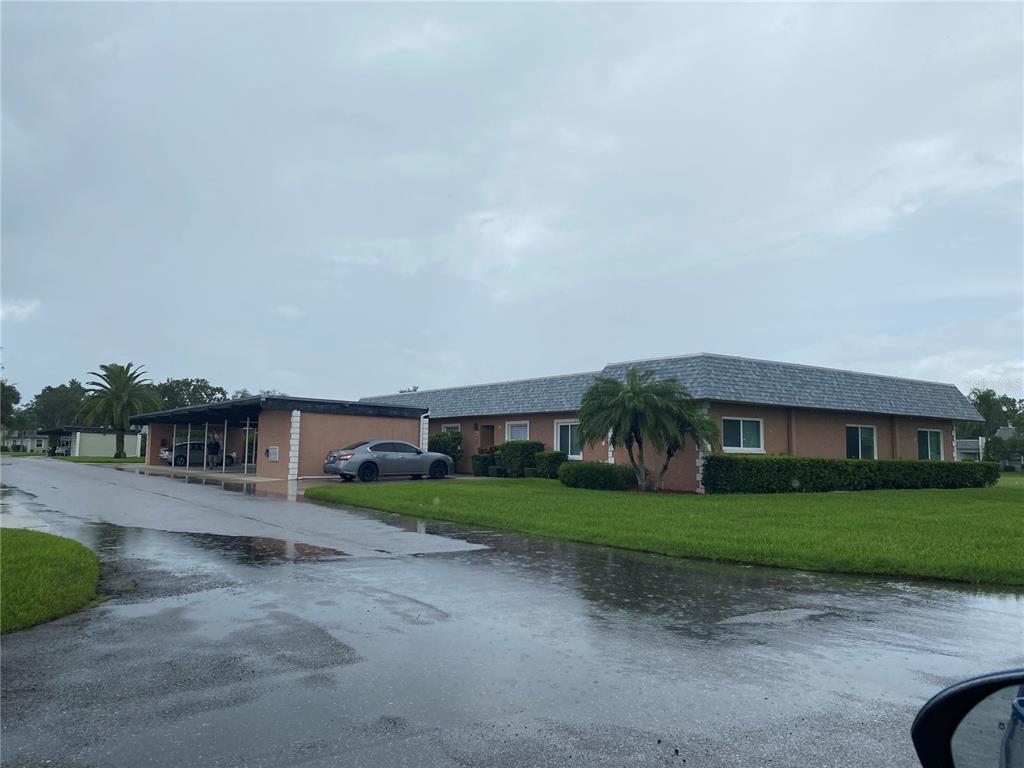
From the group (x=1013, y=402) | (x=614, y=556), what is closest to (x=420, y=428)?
(x=614, y=556)

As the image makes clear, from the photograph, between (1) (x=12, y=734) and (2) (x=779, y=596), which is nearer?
(1) (x=12, y=734)

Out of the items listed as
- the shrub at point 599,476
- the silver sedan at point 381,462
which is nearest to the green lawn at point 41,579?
the shrub at point 599,476

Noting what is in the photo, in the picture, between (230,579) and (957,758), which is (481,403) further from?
(957,758)

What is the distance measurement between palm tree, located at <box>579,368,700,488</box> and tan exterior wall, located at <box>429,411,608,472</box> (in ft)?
15.8

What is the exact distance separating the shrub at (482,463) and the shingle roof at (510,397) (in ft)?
7.54

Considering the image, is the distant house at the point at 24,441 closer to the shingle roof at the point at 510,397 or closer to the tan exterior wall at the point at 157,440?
the tan exterior wall at the point at 157,440

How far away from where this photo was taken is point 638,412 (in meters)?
22.1

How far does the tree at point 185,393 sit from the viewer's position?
9250 centimetres

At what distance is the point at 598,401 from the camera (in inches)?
899

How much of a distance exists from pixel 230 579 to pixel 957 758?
8172 mm

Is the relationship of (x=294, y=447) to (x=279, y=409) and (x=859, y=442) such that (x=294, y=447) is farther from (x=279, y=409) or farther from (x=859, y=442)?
(x=859, y=442)

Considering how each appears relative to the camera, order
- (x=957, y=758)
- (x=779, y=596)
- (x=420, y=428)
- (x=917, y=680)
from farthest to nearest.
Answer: (x=420, y=428) → (x=779, y=596) → (x=917, y=680) → (x=957, y=758)

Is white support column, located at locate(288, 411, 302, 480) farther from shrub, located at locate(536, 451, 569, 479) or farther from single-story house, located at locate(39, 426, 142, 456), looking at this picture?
single-story house, located at locate(39, 426, 142, 456)

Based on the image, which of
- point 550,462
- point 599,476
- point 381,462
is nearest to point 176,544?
point 599,476
